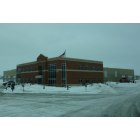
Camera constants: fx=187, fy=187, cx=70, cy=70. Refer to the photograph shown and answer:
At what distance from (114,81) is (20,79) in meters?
30.1

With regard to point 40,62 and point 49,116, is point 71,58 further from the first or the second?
point 49,116

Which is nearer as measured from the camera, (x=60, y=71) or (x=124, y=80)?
(x=60, y=71)

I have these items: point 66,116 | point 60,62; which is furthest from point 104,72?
point 66,116

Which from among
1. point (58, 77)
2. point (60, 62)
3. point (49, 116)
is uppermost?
point (60, 62)

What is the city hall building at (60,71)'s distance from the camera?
52031 millimetres

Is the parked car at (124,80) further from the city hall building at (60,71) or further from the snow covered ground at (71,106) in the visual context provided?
the snow covered ground at (71,106)

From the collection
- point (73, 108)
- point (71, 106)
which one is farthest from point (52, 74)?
point (73, 108)

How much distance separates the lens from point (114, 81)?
2411 inches

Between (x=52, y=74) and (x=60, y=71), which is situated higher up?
(x=60, y=71)

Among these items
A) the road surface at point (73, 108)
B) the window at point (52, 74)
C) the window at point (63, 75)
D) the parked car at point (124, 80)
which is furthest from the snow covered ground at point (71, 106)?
the parked car at point (124, 80)

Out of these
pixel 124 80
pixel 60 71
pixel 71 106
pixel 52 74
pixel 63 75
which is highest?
pixel 60 71

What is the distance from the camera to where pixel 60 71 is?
52.2m

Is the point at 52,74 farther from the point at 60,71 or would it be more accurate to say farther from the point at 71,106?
the point at 71,106

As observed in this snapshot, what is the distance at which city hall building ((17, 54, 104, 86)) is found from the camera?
52.0m
